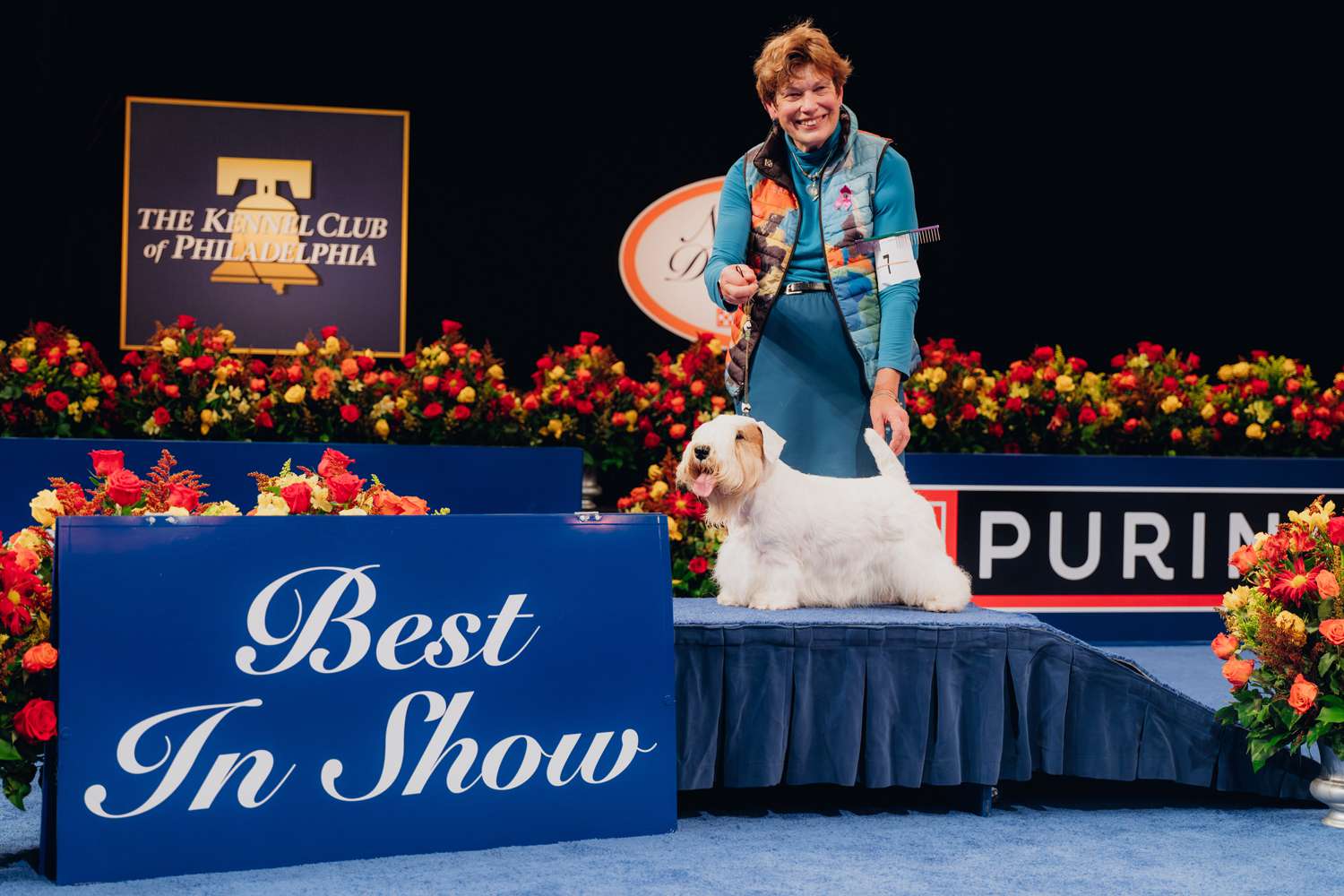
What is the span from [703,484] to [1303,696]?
1288mm

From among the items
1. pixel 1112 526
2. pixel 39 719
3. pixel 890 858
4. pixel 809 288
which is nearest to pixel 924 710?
pixel 890 858

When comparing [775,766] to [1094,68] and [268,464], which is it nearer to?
[268,464]

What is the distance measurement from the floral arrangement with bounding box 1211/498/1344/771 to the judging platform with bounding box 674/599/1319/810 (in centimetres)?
12

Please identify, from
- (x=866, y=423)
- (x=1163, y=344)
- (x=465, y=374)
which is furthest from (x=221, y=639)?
(x=1163, y=344)

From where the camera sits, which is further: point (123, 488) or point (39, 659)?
point (123, 488)

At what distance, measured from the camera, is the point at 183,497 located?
2.35 meters

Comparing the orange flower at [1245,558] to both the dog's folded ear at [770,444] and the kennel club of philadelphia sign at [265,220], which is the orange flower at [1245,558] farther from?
the kennel club of philadelphia sign at [265,220]

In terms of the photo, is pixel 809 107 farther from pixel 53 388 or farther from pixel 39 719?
pixel 53 388

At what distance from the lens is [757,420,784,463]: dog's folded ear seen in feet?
9.27

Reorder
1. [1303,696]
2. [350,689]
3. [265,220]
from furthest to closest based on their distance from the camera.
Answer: [265,220] < [1303,696] < [350,689]

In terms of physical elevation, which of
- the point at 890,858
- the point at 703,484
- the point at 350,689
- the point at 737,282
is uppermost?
the point at 737,282

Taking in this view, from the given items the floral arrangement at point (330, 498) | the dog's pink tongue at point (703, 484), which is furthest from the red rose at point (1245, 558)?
the floral arrangement at point (330, 498)

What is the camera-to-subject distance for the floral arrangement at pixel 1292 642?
2.66 meters

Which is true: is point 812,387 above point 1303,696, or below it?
above
